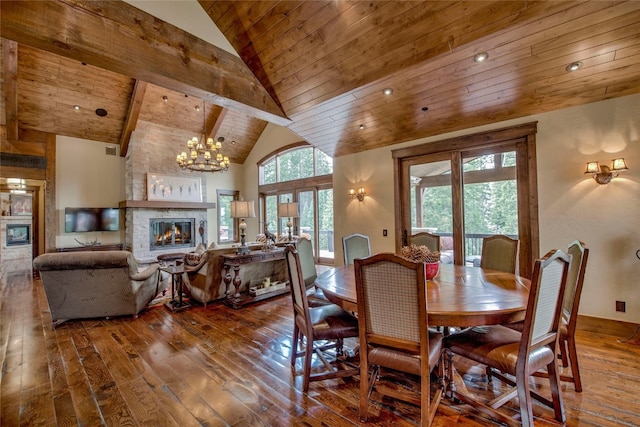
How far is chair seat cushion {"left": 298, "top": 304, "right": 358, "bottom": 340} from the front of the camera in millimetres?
2123

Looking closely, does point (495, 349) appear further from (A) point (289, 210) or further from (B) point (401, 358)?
(A) point (289, 210)

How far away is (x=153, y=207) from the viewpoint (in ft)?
23.9

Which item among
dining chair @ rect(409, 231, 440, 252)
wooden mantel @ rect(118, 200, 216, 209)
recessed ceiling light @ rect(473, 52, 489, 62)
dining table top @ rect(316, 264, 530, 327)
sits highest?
recessed ceiling light @ rect(473, 52, 489, 62)

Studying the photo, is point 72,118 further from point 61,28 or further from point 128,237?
point 61,28

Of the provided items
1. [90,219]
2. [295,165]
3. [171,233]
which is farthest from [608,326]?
[90,219]

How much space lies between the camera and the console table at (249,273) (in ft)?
13.1

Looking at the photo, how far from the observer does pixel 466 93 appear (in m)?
3.39

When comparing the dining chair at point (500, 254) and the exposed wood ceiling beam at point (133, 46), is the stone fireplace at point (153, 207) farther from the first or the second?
the dining chair at point (500, 254)

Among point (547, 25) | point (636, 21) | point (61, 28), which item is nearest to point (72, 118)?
point (61, 28)

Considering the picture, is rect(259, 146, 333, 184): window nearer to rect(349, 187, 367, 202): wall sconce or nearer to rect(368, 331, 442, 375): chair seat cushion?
rect(349, 187, 367, 202): wall sconce

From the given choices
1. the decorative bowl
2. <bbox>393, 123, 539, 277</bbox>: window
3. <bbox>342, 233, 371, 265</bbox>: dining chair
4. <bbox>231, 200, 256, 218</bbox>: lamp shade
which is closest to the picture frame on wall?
<bbox>231, 200, 256, 218</bbox>: lamp shade

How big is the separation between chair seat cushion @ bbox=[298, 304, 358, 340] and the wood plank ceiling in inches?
106

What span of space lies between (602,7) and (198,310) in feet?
17.4

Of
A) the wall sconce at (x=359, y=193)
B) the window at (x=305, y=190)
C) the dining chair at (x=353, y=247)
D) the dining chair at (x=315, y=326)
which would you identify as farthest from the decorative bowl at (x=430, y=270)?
the window at (x=305, y=190)
